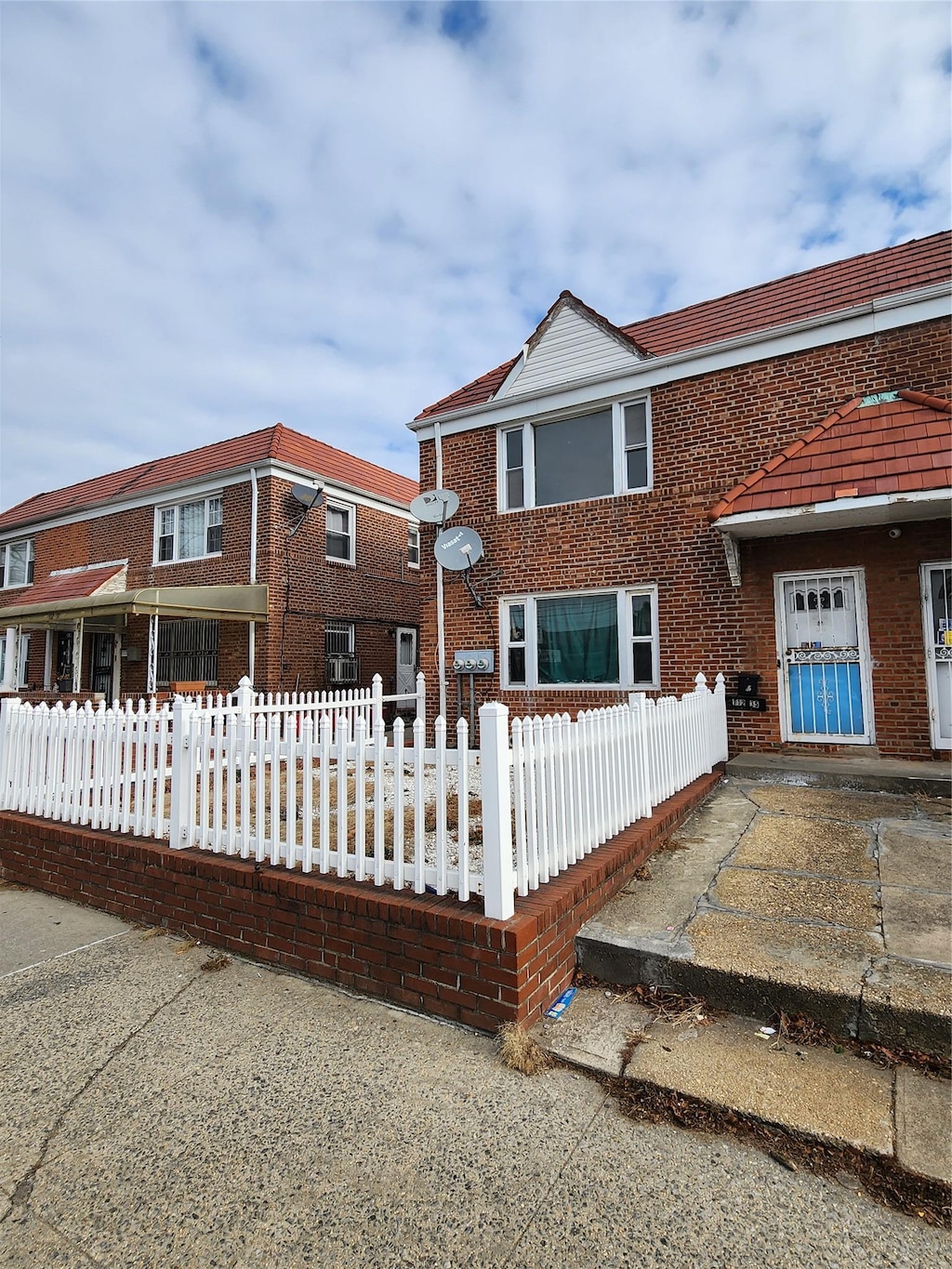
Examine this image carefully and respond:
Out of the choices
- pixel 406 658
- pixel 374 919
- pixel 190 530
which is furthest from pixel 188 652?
pixel 374 919

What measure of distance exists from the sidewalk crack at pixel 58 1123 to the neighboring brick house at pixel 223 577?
9.89 meters

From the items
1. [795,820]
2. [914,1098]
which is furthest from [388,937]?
[795,820]

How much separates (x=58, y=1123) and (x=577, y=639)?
332 inches

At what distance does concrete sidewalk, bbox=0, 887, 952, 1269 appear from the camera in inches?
75.9

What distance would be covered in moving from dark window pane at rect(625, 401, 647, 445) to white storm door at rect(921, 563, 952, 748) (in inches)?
163

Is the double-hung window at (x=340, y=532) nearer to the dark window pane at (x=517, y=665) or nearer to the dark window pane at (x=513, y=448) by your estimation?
the dark window pane at (x=513, y=448)

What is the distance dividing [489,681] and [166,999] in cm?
766

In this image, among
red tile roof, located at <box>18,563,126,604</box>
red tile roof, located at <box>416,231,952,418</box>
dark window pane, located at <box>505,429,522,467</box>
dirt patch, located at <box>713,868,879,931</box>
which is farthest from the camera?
red tile roof, located at <box>18,563,126,604</box>

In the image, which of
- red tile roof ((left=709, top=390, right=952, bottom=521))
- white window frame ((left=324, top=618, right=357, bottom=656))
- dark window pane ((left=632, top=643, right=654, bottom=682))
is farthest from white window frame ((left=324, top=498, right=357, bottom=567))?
red tile roof ((left=709, top=390, right=952, bottom=521))

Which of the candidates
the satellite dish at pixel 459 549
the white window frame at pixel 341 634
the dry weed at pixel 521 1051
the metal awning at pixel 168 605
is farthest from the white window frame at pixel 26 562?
the dry weed at pixel 521 1051

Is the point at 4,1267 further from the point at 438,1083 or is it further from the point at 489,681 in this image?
the point at 489,681

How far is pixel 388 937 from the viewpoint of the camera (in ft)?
10.9

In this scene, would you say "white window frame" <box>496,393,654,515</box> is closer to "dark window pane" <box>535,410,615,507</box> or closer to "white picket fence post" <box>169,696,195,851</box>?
"dark window pane" <box>535,410,615,507</box>

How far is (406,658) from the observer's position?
60.1 feet
